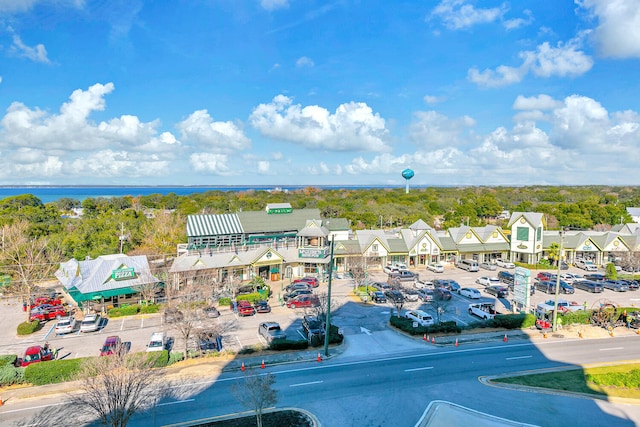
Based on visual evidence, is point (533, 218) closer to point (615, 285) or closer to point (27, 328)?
point (615, 285)

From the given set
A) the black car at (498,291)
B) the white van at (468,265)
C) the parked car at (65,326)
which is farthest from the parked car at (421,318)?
the parked car at (65,326)

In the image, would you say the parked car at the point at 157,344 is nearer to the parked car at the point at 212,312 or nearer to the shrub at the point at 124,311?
the parked car at the point at 212,312

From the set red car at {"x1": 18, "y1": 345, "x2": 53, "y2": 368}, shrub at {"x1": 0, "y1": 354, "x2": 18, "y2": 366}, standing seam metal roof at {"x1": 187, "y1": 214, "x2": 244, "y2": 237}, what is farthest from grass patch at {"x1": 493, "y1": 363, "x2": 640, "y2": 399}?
standing seam metal roof at {"x1": 187, "y1": 214, "x2": 244, "y2": 237}

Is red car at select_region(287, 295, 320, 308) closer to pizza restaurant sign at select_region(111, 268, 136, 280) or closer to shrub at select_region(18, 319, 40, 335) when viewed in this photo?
pizza restaurant sign at select_region(111, 268, 136, 280)

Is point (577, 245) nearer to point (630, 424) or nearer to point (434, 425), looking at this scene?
point (630, 424)

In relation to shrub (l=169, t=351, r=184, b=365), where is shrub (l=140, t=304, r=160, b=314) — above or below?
below

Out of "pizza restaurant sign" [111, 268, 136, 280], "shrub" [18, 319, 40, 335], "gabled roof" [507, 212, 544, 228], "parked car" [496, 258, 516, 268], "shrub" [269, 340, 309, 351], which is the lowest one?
"shrub" [18, 319, 40, 335]
